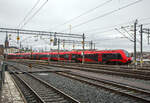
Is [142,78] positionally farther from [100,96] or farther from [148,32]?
[148,32]

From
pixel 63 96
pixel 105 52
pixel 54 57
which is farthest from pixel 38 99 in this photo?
pixel 54 57

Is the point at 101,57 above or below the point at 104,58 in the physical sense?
above

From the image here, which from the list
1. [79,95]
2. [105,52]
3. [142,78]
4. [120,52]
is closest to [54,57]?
[105,52]

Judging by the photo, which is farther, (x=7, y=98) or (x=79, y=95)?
(x=79, y=95)

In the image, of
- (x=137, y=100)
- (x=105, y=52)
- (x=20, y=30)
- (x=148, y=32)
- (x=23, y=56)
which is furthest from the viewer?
(x=23, y=56)

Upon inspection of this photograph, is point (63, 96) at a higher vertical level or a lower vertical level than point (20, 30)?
lower

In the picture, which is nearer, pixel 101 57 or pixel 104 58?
pixel 104 58

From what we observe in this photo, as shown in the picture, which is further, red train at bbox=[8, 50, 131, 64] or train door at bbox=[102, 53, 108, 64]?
train door at bbox=[102, 53, 108, 64]

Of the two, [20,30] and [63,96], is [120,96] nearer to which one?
[63,96]

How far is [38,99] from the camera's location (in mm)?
6961

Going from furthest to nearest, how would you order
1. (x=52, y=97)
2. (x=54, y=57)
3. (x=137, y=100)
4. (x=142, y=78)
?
(x=54, y=57) → (x=142, y=78) → (x=52, y=97) → (x=137, y=100)

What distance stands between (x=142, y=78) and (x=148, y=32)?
1883 cm

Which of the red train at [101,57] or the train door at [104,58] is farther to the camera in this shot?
the train door at [104,58]

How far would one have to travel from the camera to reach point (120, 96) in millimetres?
7598
